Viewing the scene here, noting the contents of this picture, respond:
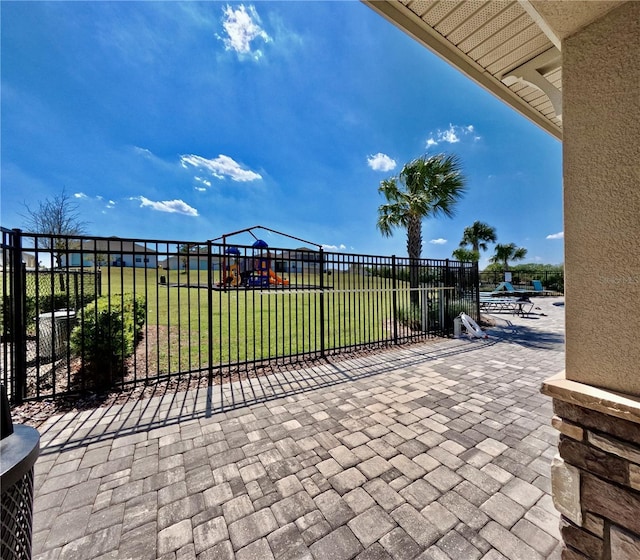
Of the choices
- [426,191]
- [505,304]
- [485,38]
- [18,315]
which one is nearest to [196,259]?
[18,315]

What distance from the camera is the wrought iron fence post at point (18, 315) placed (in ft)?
10.2

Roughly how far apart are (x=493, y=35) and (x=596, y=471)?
9.70 feet

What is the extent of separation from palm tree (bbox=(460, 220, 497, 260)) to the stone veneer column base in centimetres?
3150

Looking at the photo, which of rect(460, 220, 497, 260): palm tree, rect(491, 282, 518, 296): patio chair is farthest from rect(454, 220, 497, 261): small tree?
rect(491, 282, 518, 296): patio chair

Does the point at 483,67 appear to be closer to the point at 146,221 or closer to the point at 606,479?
the point at 606,479

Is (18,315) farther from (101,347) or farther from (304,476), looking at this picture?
(304,476)

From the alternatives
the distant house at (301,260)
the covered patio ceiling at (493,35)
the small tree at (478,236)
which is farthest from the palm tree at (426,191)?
the small tree at (478,236)

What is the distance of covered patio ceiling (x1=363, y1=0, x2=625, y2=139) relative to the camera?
5.47ft

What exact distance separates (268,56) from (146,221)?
39.4m

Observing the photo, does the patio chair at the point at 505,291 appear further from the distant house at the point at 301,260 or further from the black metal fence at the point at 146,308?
the distant house at the point at 301,260

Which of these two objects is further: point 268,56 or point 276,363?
point 268,56

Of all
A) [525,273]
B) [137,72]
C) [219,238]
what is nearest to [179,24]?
[137,72]

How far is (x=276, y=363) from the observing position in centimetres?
481

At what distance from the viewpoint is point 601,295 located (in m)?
1.27
